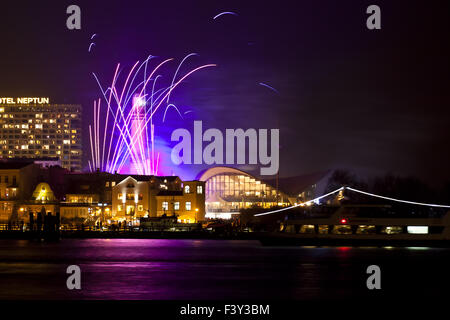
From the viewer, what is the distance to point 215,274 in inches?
1973

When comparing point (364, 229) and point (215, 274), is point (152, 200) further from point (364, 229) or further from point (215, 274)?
point (215, 274)

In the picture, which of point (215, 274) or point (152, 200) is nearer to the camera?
point (215, 274)

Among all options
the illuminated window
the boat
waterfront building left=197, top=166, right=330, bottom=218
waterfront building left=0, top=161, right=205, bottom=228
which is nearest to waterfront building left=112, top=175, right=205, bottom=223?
waterfront building left=0, top=161, right=205, bottom=228

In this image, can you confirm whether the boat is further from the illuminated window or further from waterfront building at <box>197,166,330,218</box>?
waterfront building at <box>197,166,330,218</box>

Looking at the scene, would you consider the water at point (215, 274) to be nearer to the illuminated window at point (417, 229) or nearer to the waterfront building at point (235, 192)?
the illuminated window at point (417, 229)

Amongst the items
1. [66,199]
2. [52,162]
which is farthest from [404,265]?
[52,162]

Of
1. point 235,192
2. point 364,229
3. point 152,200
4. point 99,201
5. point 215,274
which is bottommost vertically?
point 215,274

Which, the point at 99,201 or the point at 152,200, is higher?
the point at 152,200

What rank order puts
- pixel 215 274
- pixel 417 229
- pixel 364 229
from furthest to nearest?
pixel 364 229 → pixel 417 229 → pixel 215 274

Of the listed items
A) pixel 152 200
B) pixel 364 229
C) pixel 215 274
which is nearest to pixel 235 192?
pixel 152 200

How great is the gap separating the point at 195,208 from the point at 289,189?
46.4 meters

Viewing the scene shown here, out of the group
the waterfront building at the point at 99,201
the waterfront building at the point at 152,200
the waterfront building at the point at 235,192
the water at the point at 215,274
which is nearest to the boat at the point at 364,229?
the water at the point at 215,274

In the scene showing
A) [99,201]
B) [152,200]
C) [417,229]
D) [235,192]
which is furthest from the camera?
[235,192]
